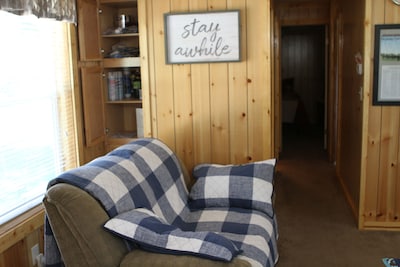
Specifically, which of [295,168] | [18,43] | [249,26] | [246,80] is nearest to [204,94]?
[246,80]

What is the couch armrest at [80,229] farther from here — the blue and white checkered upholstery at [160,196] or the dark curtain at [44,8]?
the dark curtain at [44,8]

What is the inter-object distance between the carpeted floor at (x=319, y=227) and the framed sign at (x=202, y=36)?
1517 mm

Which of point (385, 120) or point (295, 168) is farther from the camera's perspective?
point (295, 168)

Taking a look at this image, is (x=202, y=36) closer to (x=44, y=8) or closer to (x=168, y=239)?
(x=44, y=8)

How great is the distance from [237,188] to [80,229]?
3.84 feet

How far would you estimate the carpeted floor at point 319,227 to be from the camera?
3.24 m

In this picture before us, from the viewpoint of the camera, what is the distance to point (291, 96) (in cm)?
898

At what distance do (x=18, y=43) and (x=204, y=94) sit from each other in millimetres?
1276

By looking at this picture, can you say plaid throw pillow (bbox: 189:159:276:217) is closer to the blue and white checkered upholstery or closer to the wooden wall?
the blue and white checkered upholstery

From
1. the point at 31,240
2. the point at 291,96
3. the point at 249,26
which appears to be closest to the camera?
the point at 31,240

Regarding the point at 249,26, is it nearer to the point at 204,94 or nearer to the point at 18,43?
the point at 204,94

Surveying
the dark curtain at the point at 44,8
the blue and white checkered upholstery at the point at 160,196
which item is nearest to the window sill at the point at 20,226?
the blue and white checkered upholstery at the point at 160,196

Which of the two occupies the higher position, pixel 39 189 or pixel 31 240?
pixel 39 189

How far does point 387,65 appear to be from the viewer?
3.56 meters
